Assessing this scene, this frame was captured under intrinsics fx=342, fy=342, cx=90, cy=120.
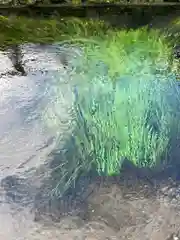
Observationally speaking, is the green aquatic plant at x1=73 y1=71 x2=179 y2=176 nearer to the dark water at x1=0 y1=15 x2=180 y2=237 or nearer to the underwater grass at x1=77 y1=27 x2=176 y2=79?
the dark water at x1=0 y1=15 x2=180 y2=237

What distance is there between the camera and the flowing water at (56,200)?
2.21m

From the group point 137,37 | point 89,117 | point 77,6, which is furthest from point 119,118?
point 77,6

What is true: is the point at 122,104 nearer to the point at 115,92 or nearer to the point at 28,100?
the point at 115,92

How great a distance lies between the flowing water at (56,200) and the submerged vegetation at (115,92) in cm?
15

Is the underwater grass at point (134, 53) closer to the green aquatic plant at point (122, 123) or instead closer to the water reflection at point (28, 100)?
the green aquatic plant at point (122, 123)

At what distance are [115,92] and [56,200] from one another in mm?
1432

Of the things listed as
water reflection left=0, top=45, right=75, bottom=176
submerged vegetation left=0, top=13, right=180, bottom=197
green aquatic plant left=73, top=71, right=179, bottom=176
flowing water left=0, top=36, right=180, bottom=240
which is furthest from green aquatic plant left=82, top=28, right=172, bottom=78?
flowing water left=0, top=36, right=180, bottom=240

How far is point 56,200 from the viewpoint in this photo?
246 cm

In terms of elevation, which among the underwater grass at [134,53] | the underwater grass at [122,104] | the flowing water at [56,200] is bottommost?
the flowing water at [56,200]

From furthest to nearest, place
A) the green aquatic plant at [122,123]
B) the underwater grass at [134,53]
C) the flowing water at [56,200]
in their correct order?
the underwater grass at [134,53], the green aquatic plant at [122,123], the flowing water at [56,200]

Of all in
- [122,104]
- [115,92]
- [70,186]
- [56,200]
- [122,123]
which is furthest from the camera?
[115,92]

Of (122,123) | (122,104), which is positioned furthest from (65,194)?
(122,104)

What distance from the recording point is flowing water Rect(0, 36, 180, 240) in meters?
2.21

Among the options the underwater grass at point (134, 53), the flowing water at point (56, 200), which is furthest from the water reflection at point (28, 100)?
the underwater grass at point (134, 53)
